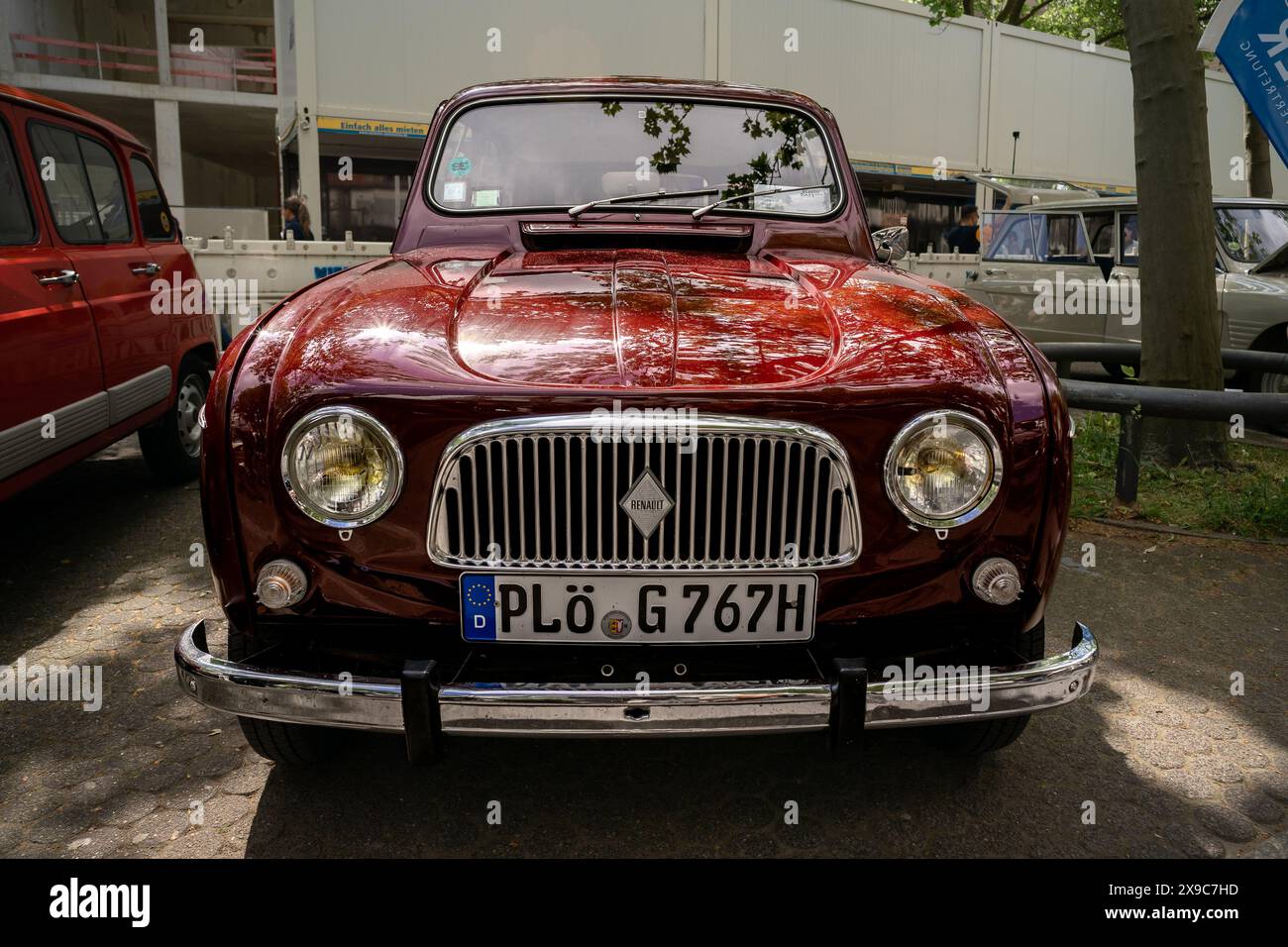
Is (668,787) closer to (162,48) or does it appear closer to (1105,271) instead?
(1105,271)

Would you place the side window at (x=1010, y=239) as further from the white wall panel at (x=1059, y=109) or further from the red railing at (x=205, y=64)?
the red railing at (x=205, y=64)

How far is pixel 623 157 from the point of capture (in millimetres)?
3568

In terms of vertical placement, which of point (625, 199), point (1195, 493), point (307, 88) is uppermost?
point (307, 88)

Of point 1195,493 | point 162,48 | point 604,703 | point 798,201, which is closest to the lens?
point 604,703

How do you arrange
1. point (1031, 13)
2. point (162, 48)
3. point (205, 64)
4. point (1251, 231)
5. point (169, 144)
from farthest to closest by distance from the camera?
point (205, 64) < point (1031, 13) < point (162, 48) < point (169, 144) < point (1251, 231)

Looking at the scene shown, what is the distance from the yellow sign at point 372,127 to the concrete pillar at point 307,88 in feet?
0.62

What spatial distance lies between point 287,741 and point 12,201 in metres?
2.89

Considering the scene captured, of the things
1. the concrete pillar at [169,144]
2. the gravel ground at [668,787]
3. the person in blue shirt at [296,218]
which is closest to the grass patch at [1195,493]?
the gravel ground at [668,787]

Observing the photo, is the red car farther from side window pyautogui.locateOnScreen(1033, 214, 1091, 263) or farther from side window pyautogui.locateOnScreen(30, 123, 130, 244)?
side window pyautogui.locateOnScreen(1033, 214, 1091, 263)

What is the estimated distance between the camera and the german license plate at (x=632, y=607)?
6.73ft

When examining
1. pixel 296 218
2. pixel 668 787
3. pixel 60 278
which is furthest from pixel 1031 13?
pixel 668 787

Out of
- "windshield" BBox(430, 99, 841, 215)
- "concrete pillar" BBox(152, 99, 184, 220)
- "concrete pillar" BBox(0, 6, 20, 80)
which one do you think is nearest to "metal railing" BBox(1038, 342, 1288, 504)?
"windshield" BBox(430, 99, 841, 215)

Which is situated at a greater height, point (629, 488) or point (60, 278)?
point (60, 278)

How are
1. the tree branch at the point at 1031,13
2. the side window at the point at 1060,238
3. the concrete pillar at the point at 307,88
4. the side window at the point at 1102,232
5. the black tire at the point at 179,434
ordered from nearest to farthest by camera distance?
the black tire at the point at 179,434 < the side window at the point at 1102,232 < the side window at the point at 1060,238 < the concrete pillar at the point at 307,88 < the tree branch at the point at 1031,13
